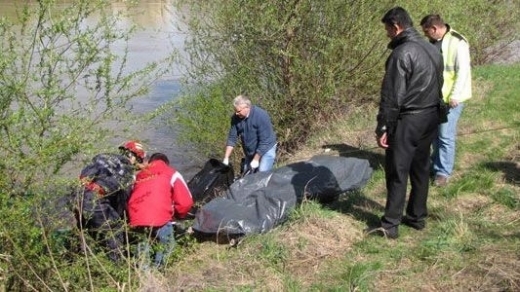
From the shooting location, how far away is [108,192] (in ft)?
15.9

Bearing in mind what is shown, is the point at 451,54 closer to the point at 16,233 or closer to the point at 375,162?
the point at 375,162

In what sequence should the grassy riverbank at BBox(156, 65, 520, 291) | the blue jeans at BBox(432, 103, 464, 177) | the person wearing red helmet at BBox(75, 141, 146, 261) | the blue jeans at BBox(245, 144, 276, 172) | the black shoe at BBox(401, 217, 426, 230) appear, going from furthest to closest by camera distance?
the blue jeans at BBox(245, 144, 276, 172) → the blue jeans at BBox(432, 103, 464, 177) → the black shoe at BBox(401, 217, 426, 230) → the person wearing red helmet at BBox(75, 141, 146, 261) → the grassy riverbank at BBox(156, 65, 520, 291)

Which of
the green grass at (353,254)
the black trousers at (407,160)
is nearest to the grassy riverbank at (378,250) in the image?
the green grass at (353,254)

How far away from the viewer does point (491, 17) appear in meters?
14.7

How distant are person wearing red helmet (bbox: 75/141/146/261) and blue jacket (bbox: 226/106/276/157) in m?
2.29

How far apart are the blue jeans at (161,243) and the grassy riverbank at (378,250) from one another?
0.14 meters

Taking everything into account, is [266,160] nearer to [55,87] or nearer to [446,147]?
[446,147]

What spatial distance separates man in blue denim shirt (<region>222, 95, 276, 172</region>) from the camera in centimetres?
728

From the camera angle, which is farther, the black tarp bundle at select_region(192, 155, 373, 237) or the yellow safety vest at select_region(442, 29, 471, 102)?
the yellow safety vest at select_region(442, 29, 471, 102)

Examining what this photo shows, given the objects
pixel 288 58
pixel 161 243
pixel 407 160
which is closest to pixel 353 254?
pixel 407 160

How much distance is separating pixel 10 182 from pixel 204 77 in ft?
20.0

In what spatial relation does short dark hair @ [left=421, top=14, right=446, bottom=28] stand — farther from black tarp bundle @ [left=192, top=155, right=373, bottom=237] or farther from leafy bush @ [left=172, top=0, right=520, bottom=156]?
leafy bush @ [left=172, top=0, right=520, bottom=156]

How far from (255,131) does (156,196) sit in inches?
96.0

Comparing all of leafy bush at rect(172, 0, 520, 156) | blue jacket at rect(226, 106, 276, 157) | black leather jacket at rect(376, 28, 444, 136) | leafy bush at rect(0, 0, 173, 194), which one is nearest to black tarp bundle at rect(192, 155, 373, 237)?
blue jacket at rect(226, 106, 276, 157)
